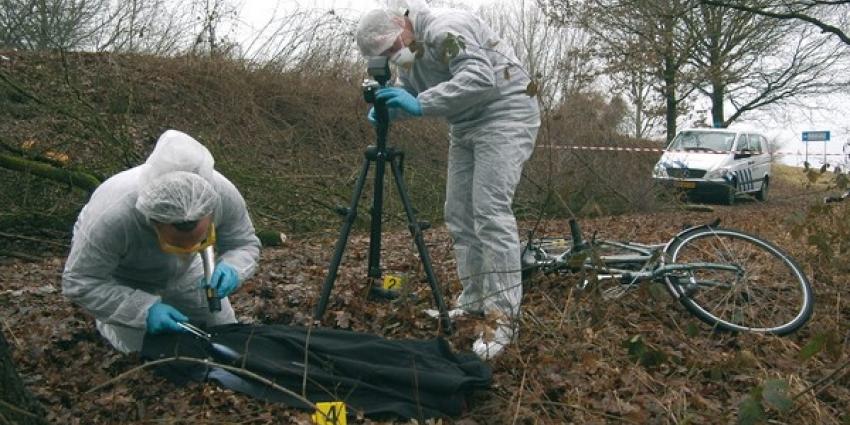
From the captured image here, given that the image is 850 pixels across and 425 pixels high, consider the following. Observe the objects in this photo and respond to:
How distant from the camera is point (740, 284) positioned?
169 inches

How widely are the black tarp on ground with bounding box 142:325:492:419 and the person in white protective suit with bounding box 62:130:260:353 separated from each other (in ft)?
0.65

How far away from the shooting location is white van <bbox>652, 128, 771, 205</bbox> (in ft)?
49.4

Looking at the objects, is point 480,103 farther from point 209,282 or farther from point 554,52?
point 554,52

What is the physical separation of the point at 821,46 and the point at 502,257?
2189 centimetres

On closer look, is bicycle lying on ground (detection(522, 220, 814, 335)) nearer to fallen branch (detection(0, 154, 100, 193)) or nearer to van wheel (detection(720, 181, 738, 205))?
fallen branch (detection(0, 154, 100, 193))

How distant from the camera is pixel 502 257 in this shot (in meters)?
3.85

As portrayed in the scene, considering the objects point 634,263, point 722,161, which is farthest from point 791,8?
point 634,263

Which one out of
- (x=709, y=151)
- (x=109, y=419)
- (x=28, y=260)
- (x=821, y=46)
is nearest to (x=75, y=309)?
(x=109, y=419)

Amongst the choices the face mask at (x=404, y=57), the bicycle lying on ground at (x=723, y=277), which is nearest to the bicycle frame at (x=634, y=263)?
the bicycle lying on ground at (x=723, y=277)

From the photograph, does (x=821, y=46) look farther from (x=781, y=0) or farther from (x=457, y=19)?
(x=457, y=19)

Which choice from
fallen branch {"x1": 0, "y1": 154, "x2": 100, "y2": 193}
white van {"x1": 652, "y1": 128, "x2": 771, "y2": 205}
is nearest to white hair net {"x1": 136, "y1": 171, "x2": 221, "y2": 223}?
fallen branch {"x1": 0, "y1": 154, "x2": 100, "y2": 193}

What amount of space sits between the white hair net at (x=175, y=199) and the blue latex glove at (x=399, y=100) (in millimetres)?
1016

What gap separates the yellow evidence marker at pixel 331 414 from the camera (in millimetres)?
2822

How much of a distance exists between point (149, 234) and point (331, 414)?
3.80 ft
